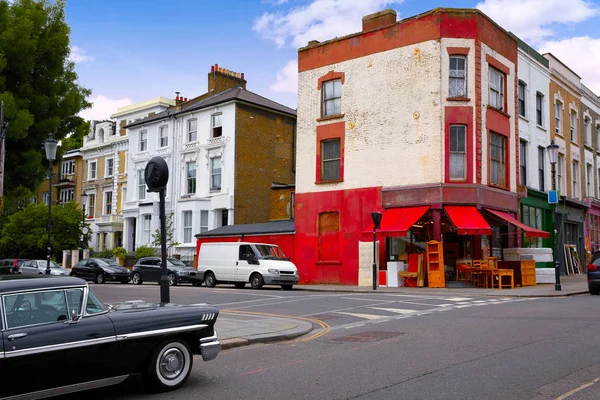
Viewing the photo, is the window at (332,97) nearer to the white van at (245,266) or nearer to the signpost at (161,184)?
the white van at (245,266)

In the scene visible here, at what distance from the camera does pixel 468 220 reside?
81.3 ft

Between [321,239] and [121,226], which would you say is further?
[121,226]

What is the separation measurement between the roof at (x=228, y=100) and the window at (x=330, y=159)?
1002 centimetres

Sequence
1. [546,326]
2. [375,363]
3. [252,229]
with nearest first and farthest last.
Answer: [375,363] → [546,326] → [252,229]

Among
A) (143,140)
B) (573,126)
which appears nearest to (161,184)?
(573,126)

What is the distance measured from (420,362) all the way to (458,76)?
20485 mm

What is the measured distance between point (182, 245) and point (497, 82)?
21786mm

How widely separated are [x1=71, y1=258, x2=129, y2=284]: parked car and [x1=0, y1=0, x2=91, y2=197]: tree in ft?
48.2

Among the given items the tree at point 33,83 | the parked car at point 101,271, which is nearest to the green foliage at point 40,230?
the parked car at point 101,271

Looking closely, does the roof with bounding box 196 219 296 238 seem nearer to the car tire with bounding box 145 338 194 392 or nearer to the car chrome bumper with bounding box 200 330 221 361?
the car chrome bumper with bounding box 200 330 221 361

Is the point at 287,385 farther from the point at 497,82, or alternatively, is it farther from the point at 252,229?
the point at 252,229

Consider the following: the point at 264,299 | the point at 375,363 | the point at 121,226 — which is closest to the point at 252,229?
the point at 264,299

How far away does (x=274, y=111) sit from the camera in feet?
135

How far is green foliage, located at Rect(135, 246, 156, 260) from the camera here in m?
40.9
